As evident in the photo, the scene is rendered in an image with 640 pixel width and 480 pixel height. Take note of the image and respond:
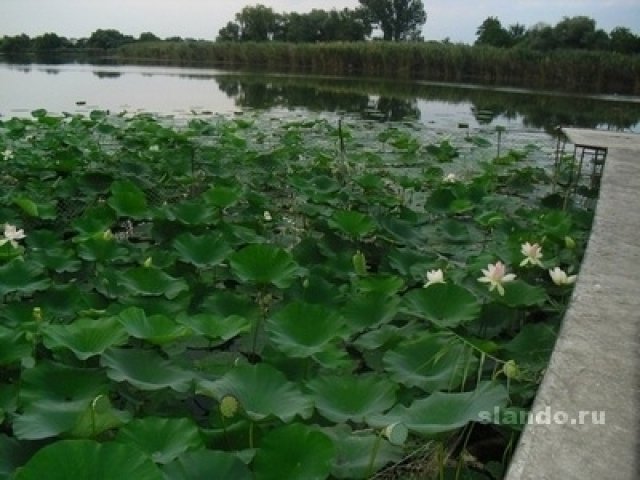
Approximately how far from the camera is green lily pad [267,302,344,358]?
1.33 meters

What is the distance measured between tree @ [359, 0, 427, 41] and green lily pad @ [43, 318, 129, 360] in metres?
43.6

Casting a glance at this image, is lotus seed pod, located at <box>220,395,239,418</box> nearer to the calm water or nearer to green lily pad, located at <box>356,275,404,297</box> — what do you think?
green lily pad, located at <box>356,275,404,297</box>

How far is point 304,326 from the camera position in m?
1.36

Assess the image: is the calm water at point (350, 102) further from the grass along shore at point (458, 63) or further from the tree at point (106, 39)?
the tree at point (106, 39)

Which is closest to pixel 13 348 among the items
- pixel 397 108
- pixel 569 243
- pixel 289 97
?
pixel 569 243

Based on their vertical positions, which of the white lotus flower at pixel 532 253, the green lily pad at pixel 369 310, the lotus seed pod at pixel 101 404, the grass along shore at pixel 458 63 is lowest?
the green lily pad at pixel 369 310

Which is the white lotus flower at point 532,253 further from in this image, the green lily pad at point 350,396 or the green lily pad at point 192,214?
the green lily pad at point 192,214

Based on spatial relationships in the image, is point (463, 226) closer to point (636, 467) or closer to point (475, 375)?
point (475, 375)

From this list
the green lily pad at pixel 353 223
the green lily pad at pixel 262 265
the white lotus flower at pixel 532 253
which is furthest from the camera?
the green lily pad at pixel 353 223

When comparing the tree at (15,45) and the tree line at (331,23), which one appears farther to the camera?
the tree line at (331,23)

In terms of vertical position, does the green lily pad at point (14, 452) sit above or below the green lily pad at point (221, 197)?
below

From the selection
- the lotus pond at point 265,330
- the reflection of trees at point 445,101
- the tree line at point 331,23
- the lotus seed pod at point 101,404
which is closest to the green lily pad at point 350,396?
the lotus pond at point 265,330

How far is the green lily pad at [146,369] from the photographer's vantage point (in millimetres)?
1166

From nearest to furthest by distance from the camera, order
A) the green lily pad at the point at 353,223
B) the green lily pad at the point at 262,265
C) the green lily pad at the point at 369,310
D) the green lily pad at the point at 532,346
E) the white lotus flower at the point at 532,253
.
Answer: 1. the green lily pad at the point at 532,346
2. the green lily pad at the point at 369,310
3. the green lily pad at the point at 262,265
4. the white lotus flower at the point at 532,253
5. the green lily pad at the point at 353,223
